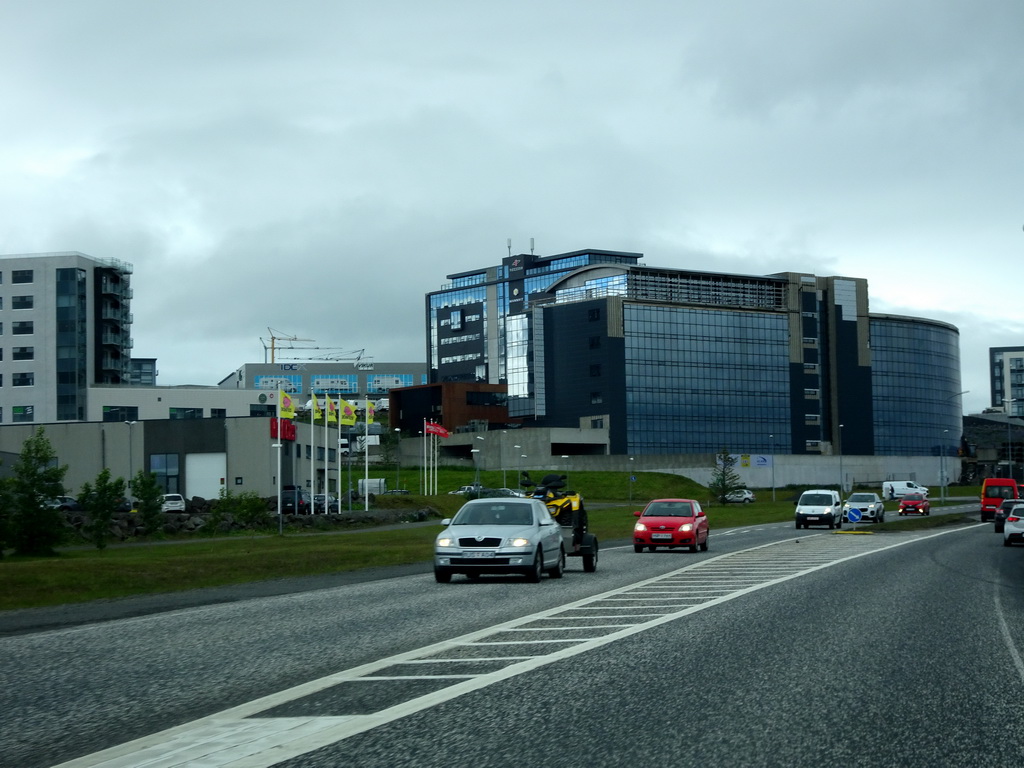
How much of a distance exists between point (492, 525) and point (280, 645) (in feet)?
34.0

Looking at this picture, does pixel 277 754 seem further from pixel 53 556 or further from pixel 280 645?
pixel 53 556

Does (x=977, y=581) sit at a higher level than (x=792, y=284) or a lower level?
lower

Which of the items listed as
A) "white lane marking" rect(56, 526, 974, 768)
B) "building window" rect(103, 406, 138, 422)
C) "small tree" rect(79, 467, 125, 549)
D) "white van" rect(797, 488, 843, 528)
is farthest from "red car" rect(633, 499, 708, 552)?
"building window" rect(103, 406, 138, 422)

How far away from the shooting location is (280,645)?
42.3 feet

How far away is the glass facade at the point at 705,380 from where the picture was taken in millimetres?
144125

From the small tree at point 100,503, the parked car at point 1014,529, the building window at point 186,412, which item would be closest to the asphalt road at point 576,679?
the parked car at point 1014,529

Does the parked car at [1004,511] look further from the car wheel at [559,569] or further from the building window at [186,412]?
the building window at [186,412]

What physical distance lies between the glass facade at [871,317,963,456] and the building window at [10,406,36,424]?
103 metres

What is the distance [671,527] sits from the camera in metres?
34.6

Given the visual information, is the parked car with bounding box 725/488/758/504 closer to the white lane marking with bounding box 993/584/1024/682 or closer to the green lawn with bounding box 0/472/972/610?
the green lawn with bounding box 0/472/972/610

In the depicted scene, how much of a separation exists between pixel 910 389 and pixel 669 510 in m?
135

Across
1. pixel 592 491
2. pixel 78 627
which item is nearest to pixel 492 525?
pixel 78 627

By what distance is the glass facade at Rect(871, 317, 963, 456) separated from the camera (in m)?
158

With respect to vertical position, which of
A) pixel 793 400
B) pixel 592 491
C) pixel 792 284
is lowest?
pixel 592 491
